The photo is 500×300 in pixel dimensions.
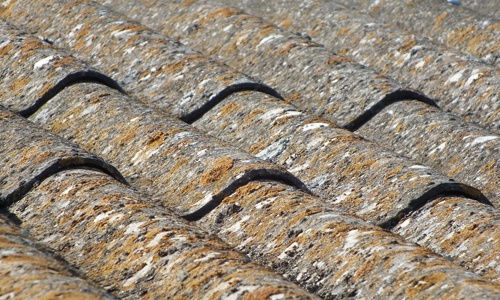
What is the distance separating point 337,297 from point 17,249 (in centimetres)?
100

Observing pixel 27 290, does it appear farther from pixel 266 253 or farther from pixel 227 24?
pixel 227 24

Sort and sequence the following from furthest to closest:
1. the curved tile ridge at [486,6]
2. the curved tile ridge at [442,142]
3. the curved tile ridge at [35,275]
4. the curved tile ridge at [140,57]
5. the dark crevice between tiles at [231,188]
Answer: the curved tile ridge at [486,6], the curved tile ridge at [140,57], the curved tile ridge at [442,142], the dark crevice between tiles at [231,188], the curved tile ridge at [35,275]

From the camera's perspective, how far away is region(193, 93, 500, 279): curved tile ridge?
9.67 feet

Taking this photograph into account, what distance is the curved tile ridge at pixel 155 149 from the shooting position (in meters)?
3.04

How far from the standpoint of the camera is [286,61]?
476cm

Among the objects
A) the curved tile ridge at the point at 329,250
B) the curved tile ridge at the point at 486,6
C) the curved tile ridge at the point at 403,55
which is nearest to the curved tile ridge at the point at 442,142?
the curved tile ridge at the point at 403,55

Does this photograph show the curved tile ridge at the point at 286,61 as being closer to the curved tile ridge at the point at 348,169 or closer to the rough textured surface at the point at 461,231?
the curved tile ridge at the point at 348,169

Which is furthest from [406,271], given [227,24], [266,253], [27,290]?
[227,24]

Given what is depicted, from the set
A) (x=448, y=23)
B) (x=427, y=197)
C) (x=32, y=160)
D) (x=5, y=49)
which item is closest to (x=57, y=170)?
(x=32, y=160)

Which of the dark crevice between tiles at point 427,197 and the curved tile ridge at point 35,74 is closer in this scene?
the dark crevice between tiles at point 427,197

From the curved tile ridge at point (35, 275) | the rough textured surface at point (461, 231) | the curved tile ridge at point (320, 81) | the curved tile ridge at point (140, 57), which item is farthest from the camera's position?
the curved tile ridge at point (140, 57)

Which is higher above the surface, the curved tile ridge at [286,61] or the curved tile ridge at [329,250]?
the curved tile ridge at [286,61]

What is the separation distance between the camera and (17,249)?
225cm

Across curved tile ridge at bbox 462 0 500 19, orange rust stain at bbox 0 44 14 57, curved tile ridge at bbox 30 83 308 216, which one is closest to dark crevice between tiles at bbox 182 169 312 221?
curved tile ridge at bbox 30 83 308 216
